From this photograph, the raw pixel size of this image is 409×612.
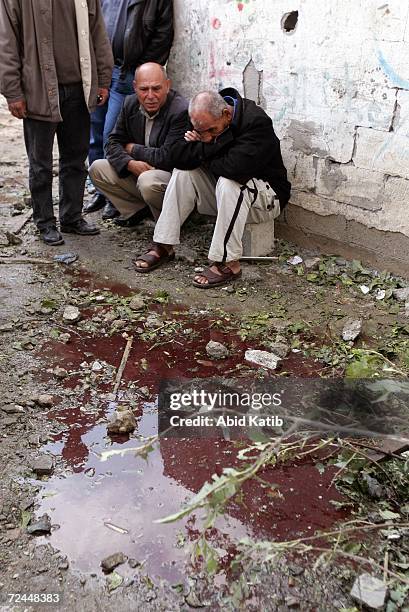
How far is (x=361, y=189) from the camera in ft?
14.3

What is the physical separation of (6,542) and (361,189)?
10.5ft

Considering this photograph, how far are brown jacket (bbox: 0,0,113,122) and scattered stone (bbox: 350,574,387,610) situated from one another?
3624mm

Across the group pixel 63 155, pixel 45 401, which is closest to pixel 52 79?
pixel 63 155

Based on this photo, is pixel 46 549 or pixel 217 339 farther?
pixel 217 339

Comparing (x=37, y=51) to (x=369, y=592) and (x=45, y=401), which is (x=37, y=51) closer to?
(x=45, y=401)

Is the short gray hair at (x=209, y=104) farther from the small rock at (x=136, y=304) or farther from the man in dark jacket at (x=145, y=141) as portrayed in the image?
the small rock at (x=136, y=304)

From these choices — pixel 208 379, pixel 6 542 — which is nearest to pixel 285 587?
pixel 6 542

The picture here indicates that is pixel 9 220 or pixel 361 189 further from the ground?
pixel 361 189

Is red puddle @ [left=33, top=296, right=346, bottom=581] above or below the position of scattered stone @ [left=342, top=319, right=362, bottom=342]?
below

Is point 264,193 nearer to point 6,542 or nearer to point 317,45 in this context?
point 317,45

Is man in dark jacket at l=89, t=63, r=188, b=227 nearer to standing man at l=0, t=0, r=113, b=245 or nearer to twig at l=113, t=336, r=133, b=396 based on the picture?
standing man at l=0, t=0, r=113, b=245

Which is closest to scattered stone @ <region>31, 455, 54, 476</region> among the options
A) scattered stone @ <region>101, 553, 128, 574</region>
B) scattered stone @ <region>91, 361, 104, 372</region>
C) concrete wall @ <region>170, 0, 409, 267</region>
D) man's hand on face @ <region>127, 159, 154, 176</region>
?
scattered stone @ <region>101, 553, 128, 574</region>

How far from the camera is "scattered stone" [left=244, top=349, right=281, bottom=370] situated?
343cm

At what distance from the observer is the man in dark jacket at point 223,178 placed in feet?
13.8
